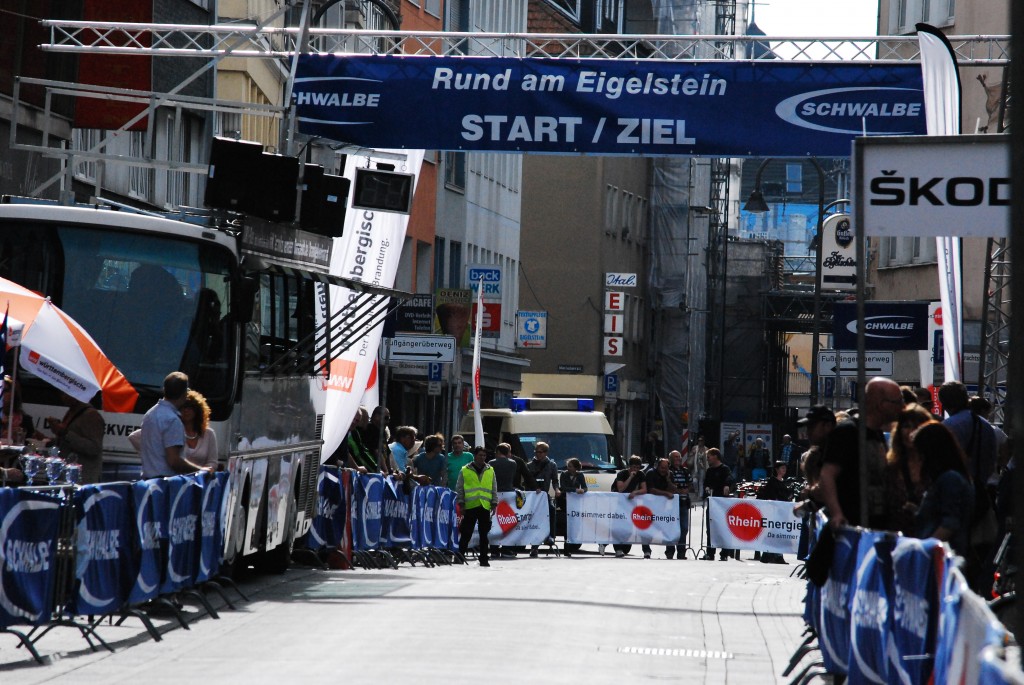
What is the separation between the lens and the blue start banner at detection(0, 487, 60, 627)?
1127cm

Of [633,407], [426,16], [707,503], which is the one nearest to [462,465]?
[707,503]

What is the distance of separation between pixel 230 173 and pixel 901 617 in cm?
957

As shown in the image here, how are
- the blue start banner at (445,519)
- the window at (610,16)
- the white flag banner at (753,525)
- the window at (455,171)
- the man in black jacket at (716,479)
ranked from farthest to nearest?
the window at (610,16)
the window at (455,171)
the man in black jacket at (716,479)
the white flag banner at (753,525)
the blue start banner at (445,519)

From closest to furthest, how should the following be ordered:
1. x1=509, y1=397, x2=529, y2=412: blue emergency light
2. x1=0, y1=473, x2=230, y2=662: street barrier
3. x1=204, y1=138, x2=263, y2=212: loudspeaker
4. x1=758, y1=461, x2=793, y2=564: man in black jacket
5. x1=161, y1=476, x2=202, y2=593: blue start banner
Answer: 1. x1=0, y1=473, x2=230, y2=662: street barrier
2. x1=161, y1=476, x2=202, y2=593: blue start banner
3. x1=204, y1=138, x2=263, y2=212: loudspeaker
4. x1=758, y1=461, x2=793, y2=564: man in black jacket
5. x1=509, y1=397, x2=529, y2=412: blue emergency light

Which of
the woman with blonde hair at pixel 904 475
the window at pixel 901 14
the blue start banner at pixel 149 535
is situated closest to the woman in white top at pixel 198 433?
the blue start banner at pixel 149 535

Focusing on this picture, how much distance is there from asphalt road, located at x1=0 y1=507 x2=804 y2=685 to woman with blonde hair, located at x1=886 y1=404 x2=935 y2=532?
5.03ft

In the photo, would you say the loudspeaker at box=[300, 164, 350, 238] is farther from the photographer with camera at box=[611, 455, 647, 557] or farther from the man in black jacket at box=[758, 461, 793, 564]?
the man in black jacket at box=[758, 461, 793, 564]

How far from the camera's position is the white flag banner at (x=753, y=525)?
31.3m

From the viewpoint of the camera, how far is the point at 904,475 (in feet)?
38.2

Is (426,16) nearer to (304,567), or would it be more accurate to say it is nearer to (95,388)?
(304,567)

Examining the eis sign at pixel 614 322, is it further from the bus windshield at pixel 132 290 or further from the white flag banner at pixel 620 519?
the bus windshield at pixel 132 290

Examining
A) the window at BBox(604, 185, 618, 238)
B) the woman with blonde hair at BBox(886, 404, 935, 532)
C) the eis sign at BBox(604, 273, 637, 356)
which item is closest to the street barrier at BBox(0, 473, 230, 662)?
the woman with blonde hair at BBox(886, 404, 935, 532)

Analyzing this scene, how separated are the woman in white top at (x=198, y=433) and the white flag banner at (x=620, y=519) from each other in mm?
16446

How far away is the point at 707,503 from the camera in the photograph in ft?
105
